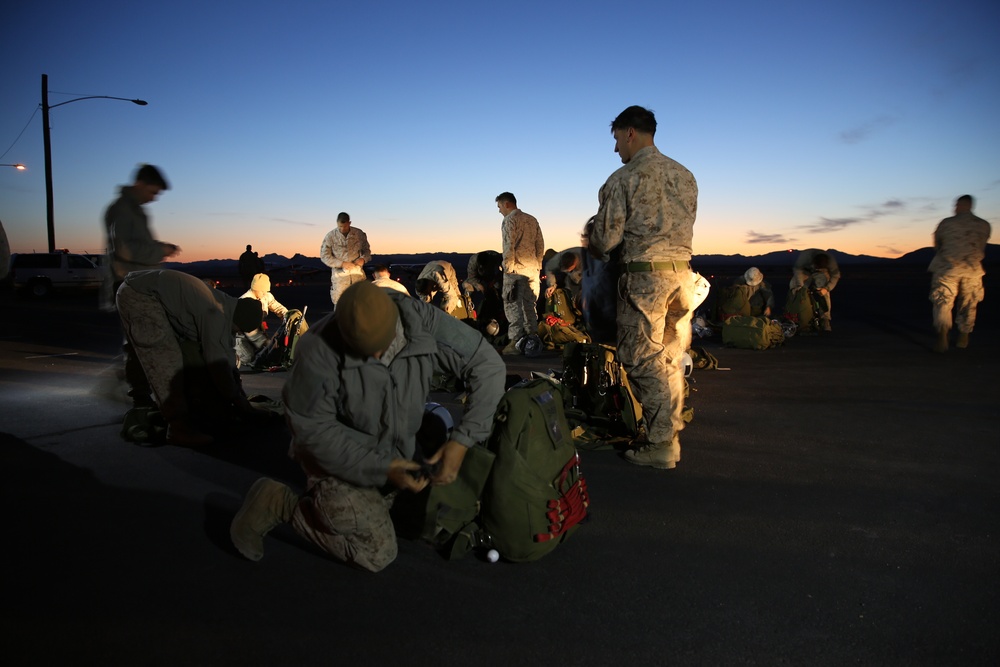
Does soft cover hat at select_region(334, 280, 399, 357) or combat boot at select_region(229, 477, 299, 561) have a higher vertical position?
soft cover hat at select_region(334, 280, 399, 357)

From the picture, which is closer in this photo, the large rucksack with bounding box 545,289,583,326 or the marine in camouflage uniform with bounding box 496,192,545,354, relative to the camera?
the marine in camouflage uniform with bounding box 496,192,545,354

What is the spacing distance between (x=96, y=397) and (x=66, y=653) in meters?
4.90

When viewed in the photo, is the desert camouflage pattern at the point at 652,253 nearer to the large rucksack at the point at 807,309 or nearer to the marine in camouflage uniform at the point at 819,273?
the large rucksack at the point at 807,309

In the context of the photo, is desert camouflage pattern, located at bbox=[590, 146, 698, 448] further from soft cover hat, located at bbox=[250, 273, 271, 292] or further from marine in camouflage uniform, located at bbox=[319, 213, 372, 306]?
marine in camouflage uniform, located at bbox=[319, 213, 372, 306]

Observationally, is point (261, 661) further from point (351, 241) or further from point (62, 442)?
point (351, 241)

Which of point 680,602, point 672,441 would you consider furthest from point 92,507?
point 672,441

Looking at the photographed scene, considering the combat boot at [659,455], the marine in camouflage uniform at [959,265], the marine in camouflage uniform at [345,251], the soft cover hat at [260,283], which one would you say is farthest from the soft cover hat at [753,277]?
the soft cover hat at [260,283]

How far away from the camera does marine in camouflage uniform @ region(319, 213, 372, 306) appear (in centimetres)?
1059

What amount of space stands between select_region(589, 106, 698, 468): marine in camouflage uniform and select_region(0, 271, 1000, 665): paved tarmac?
42 cm

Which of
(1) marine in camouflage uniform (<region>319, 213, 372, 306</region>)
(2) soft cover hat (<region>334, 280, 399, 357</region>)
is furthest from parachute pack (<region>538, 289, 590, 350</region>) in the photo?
(2) soft cover hat (<region>334, 280, 399, 357</region>)

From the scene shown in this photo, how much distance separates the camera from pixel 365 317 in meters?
2.46

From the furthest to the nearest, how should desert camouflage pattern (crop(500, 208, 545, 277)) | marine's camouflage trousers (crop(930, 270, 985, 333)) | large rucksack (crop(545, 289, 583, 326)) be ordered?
large rucksack (crop(545, 289, 583, 326))
desert camouflage pattern (crop(500, 208, 545, 277))
marine's camouflage trousers (crop(930, 270, 985, 333))

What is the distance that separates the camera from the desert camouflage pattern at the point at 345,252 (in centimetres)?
1061

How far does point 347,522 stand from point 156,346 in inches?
109
